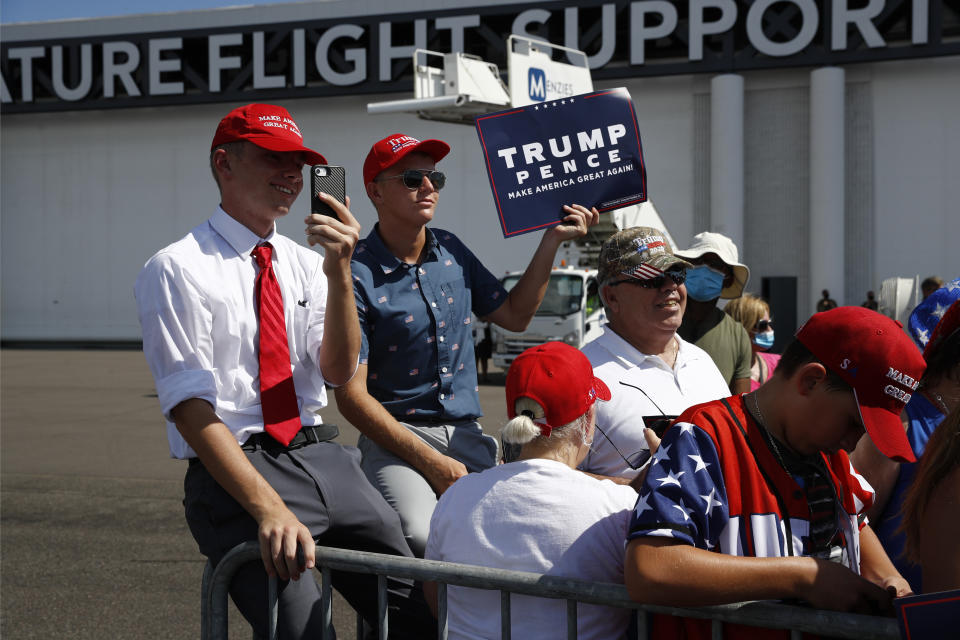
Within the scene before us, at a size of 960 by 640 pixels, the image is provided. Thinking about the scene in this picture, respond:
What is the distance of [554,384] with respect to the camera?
246 centimetres

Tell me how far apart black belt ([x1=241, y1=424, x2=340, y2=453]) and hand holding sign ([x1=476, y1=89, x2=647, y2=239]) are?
3.64 feet

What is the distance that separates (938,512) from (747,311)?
4.19 metres

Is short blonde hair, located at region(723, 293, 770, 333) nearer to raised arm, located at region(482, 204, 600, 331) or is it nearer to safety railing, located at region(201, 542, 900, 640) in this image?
raised arm, located at region(482, 204, 600, 331)

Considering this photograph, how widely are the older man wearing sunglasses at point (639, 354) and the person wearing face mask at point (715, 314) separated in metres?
1.42

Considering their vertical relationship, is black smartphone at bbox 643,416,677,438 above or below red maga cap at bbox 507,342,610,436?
below

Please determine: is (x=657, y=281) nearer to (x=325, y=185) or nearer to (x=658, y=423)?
(x=658, y=423)

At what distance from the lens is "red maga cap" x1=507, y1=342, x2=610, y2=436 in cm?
246

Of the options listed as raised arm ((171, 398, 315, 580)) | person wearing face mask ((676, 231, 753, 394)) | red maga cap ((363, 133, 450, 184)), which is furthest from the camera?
person wearing face mask ((676, 231, 753, 394))

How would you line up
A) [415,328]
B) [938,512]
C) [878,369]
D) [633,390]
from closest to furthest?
[878,369], [938,512], [633,390], [415,328]

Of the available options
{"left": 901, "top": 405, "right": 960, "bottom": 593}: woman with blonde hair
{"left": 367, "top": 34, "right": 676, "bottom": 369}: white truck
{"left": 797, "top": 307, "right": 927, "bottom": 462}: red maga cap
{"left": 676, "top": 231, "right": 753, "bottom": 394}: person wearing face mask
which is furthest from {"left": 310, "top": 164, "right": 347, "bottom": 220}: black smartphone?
{"left": 367, "top": 34, "right": 676, "bottom": 369}: white truck

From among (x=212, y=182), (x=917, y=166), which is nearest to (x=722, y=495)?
(x=917, y=166)

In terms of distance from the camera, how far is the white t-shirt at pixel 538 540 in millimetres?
2322

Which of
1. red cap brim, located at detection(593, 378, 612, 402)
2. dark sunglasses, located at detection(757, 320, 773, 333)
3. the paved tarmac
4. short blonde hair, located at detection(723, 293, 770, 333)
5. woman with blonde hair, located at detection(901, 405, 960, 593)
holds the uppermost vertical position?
short blonde hair, located at detection(723, 293, 770, 333)

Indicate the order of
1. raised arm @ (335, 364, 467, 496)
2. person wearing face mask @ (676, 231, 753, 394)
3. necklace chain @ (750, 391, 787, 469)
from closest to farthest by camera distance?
necklace chain @ (750, 391, 787, 469) < raised arm @ (335, 364, 467, 496) < person wearing face mask @ (676, 231, 753, 394)
